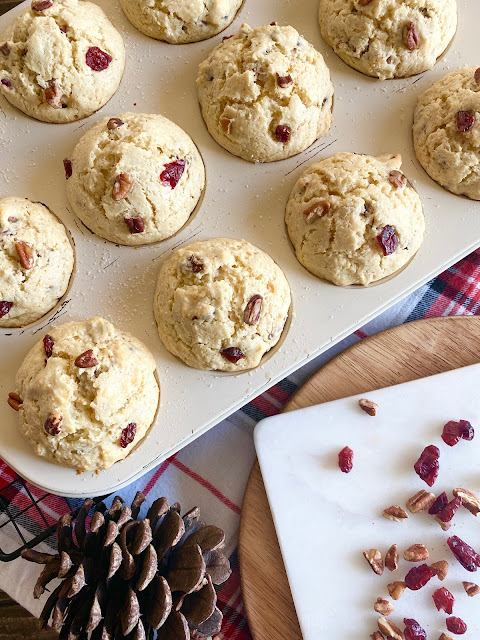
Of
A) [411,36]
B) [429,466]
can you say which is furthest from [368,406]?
[411,36]

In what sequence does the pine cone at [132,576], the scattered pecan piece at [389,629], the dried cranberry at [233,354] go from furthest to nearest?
the scattered pecan piece at [389,629]
the dried cranberry at [233,354]
the pine cone at [132,576]

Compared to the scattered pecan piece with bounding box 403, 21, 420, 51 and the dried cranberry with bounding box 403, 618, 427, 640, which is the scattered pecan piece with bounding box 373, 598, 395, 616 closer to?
the dried cranberry with bounding box 403, 618, 427, 640

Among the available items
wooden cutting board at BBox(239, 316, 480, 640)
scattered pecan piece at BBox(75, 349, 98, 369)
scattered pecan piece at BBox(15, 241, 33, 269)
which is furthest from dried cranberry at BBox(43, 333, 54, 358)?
wooden cutting board at BBox(239, 316, 480, 640)

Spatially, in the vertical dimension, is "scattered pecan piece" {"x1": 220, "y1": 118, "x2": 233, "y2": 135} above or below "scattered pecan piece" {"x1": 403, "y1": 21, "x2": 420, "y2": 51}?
below

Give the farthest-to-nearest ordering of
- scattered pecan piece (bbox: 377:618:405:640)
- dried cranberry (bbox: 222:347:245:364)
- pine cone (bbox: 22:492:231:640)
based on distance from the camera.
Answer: scattered pecan piece (bbox: 377:618:405:640)
dried cranberry (bbox: 222:347:245:364)
pine cone (bbox: 22:492:231:640)

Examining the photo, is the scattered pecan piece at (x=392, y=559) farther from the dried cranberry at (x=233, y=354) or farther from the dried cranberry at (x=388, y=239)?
the dried cranberry at (x=388, y=239)

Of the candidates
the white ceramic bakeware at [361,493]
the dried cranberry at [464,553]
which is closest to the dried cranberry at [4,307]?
the white ceramic bakeware at [361,493]

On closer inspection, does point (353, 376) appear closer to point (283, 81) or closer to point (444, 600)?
Result: point (444, 600)

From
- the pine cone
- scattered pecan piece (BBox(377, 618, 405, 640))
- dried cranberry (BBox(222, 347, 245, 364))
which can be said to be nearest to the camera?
the pine cone
